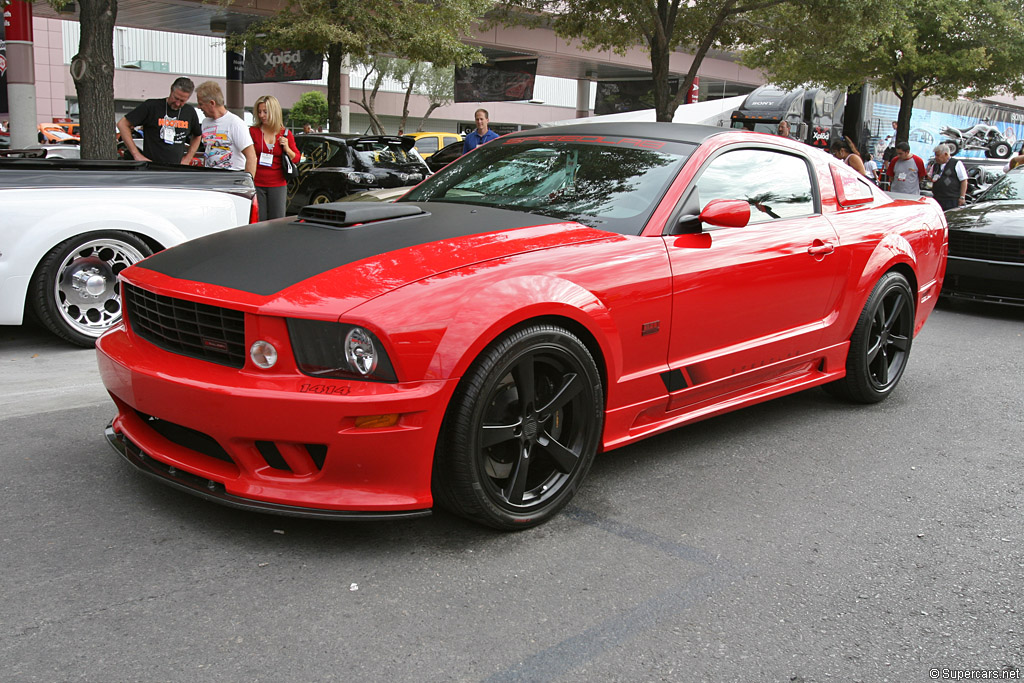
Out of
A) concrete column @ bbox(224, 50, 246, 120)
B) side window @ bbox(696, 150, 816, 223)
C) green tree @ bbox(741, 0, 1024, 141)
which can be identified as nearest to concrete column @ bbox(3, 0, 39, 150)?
concrete column @ bbox(224, 50, 246, 120)

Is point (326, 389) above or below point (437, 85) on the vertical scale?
below

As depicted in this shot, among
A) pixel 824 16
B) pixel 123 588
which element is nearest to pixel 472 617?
pixel 123 588

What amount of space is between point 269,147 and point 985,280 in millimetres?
7082

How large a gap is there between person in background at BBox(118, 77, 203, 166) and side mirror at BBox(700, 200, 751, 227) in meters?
6.31

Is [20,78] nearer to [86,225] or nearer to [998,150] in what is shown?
[86,225]

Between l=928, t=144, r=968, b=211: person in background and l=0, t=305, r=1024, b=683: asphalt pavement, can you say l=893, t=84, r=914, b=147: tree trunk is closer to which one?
l=928, t=144, r=968, b=211: person in background

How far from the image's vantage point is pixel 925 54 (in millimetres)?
21859

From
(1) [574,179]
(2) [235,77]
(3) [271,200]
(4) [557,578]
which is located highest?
(2) [235,77]

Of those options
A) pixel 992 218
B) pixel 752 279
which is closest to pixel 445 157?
pixel 992 218

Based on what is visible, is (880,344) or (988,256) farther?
(988,256)

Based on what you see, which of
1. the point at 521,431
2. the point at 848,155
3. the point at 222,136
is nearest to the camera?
the point at 521,431

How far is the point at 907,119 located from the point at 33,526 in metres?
24.3

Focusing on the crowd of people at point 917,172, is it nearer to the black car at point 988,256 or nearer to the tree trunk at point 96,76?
the black car at point 988,256

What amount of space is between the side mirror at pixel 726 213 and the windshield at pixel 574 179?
24 centimetres
